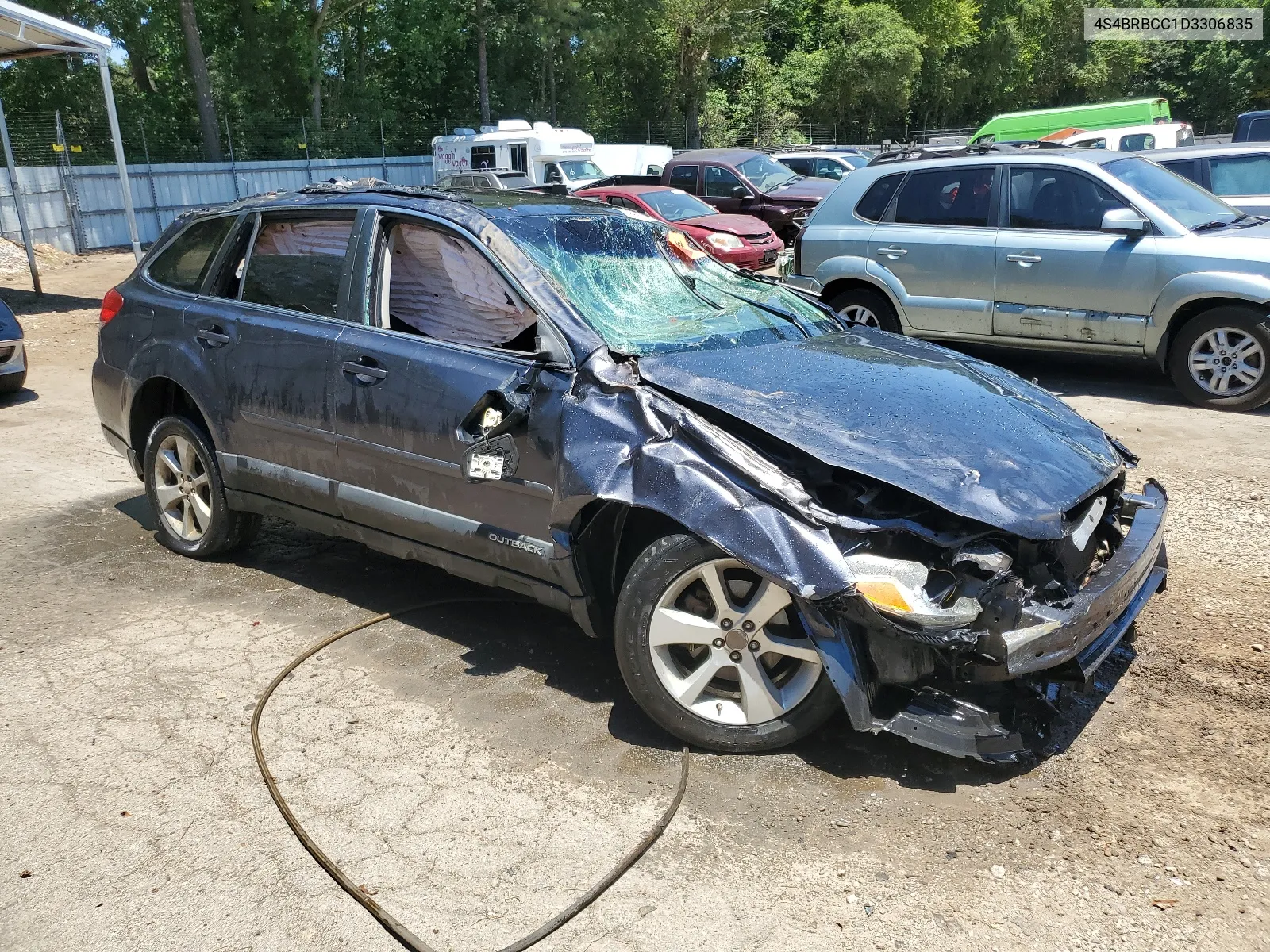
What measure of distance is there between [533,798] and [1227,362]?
22.0 feet

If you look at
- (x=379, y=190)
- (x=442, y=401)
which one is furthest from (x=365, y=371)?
(x=379, y=190)

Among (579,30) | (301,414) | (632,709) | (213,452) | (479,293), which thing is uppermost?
(579,30)

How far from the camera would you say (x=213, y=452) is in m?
4.98

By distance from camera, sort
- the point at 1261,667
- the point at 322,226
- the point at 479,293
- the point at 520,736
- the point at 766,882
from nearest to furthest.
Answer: the point at 766,882
the point at 520,736
the point at 1261,667
the point at 479,293
the point at 322,226

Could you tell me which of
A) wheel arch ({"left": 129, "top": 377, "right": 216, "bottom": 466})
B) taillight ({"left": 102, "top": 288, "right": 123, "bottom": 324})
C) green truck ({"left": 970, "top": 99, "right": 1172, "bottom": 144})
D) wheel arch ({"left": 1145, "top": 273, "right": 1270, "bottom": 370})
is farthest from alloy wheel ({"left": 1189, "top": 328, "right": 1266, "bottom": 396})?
green truck ({"left": 970, "top": 99, "right": 1172, "bottom": 144})

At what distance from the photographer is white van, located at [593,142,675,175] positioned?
2530 cm

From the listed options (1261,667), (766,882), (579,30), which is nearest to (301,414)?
(766,882)

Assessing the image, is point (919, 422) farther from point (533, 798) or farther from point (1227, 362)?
point (1227, 362)

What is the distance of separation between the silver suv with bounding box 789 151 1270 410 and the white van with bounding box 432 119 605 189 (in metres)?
12.2

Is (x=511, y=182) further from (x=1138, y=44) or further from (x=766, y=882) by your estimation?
(x=1138, y=44)

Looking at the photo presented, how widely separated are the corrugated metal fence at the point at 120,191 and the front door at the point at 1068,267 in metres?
13.5

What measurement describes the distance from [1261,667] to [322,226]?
4273 mm

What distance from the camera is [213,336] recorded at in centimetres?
484

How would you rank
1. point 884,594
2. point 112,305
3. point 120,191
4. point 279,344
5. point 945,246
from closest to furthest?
point 884,594, point 279,344, point 112,305, point 945,246, point 120,191
